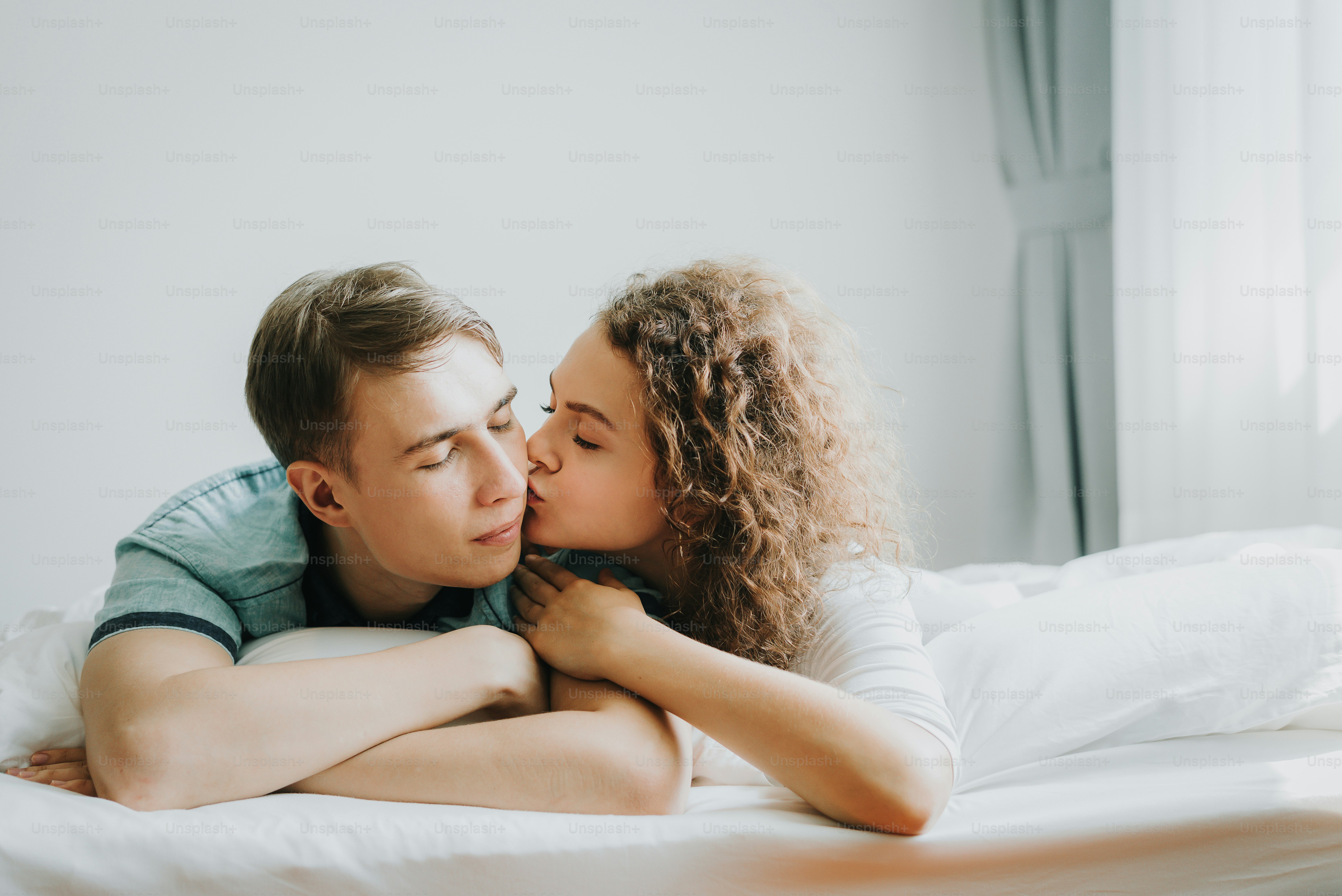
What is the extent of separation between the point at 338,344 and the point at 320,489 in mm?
221

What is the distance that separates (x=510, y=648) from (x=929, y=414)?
2.53 metres

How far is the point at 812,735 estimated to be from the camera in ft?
2.83

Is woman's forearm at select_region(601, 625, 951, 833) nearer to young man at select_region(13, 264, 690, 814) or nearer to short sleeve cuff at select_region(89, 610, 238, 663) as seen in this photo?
young man at select_region(13, 264, 690, 814)

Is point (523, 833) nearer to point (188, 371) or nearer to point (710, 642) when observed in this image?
point (710, 642)

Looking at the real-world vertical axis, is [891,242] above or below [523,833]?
above

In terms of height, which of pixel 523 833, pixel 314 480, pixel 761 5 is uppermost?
pixel 761 5

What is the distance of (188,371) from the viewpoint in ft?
8.18

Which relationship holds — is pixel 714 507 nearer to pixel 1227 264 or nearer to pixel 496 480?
pixel 496 480

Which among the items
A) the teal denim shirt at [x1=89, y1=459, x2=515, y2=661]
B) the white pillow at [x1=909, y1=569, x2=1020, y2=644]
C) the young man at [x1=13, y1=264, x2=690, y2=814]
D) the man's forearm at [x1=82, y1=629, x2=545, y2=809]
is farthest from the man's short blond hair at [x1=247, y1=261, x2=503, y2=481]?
the white pillow at [x1=909, y1=569, x2=1020, y2=644]

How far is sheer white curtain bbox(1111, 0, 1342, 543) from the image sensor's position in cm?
196

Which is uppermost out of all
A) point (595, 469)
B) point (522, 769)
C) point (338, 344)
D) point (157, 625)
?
point (338, 344)

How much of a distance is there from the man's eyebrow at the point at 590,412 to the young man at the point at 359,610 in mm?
91

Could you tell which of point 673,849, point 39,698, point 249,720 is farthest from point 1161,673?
point 39,698

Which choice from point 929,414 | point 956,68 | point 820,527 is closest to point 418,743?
point 820,527
